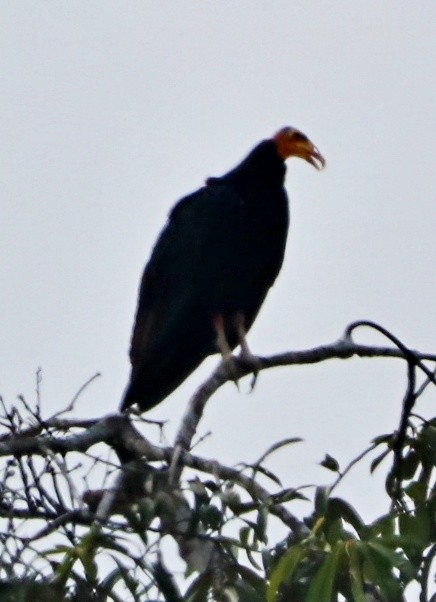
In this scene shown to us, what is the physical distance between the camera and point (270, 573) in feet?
8.78

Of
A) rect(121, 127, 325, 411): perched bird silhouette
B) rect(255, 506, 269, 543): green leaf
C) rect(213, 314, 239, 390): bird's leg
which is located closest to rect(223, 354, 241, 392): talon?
rect(213, 314, 239, 390): bird's leg

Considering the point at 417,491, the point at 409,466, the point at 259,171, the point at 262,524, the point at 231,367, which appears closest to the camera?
the point at 262,524

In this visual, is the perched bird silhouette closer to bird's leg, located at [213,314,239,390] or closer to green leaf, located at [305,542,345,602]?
bird's leg, located at [213,314,239,390]

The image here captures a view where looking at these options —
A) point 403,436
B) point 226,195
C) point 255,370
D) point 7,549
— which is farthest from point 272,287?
point 7,549

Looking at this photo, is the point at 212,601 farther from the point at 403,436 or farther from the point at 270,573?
the point at 403,436

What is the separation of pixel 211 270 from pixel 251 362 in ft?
3.28

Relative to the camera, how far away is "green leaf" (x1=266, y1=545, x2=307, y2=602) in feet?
8.25

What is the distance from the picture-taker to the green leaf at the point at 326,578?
240 centimetres

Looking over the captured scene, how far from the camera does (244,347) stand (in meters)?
5.28

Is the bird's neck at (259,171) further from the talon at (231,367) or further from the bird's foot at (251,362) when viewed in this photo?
the talon at (231,367)

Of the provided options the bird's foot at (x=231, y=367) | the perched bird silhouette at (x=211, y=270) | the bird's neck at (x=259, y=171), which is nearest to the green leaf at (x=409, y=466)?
the bird's foot at (x=231, y=367)

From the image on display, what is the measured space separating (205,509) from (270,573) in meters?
0.20

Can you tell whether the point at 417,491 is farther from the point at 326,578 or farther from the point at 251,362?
the point at 251,362

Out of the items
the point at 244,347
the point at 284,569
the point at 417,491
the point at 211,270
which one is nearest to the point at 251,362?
the point at 244,347
